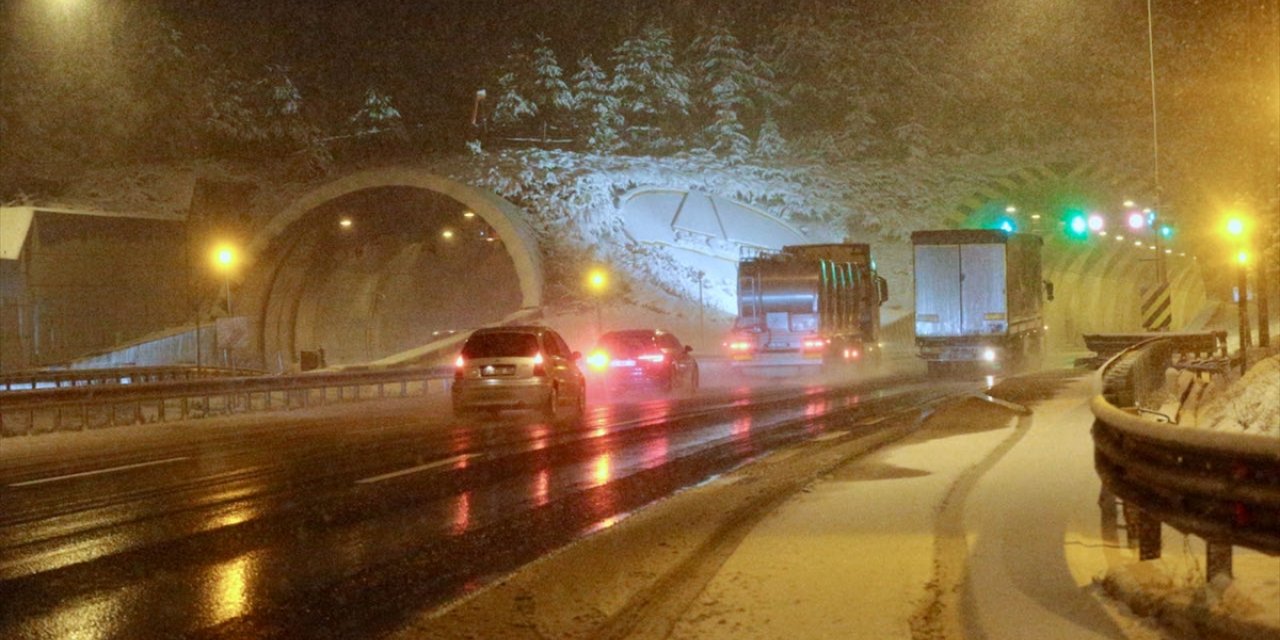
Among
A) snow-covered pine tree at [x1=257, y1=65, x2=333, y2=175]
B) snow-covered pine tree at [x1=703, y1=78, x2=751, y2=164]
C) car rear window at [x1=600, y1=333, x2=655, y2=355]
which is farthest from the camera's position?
snow-covered pine tree at [x1=703, y1=78, x2=751, y2=164]

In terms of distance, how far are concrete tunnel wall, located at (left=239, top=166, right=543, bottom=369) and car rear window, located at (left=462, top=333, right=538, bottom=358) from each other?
28214 millimetres

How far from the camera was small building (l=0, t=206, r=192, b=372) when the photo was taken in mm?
48578

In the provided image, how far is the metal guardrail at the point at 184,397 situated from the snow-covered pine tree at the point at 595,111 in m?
46.6

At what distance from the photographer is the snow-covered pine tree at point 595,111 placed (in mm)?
83812

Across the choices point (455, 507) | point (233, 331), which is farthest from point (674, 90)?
point (455, 507)

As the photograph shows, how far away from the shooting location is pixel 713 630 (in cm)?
773

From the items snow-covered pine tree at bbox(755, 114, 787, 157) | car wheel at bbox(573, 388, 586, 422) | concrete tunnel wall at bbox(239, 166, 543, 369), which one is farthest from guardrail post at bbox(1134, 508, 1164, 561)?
snow-covered pine tree at bbox(755, 114, 787, 157)

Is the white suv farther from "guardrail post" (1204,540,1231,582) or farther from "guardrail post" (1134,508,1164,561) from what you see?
"guardrail post" (1204,540,1231,582)

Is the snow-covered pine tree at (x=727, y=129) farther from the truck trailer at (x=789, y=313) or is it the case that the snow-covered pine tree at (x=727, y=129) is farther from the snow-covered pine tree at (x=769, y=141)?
the truck trailer at (x=789, y=313)

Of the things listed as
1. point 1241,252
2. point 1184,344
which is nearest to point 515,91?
point 1184,344

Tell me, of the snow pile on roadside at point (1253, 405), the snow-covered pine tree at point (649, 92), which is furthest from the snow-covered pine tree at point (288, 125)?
the snow pile on roadside at point (1253, 405)

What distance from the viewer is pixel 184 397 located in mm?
27703

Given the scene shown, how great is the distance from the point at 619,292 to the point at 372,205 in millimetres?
11751

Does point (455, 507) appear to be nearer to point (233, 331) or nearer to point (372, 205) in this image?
point (233, 331)
